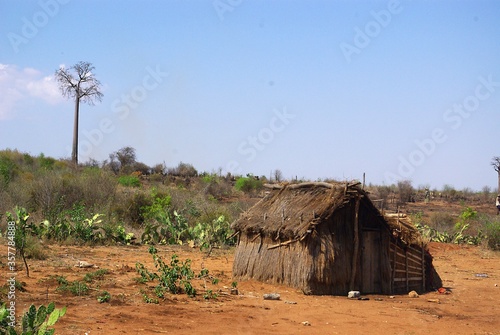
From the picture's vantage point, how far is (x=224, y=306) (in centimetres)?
A: 1082

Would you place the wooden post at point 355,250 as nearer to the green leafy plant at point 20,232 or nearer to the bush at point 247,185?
the green leafy plant at point 20,232

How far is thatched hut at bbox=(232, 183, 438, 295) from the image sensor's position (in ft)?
41.2

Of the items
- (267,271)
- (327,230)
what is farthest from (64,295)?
(327,230)

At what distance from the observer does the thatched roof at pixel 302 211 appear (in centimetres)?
1264

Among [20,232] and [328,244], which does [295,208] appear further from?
[20,232]

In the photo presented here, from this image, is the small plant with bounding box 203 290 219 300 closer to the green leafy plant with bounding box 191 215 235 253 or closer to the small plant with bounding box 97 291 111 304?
the small plant with bounding box 97 291 111 304

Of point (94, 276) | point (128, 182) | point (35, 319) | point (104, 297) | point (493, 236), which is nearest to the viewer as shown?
point (35, 319)

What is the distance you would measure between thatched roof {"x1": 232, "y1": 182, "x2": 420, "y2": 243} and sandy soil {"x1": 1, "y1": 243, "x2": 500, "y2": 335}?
126 centimetres

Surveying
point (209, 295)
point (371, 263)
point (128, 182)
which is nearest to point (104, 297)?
point (209, 295)

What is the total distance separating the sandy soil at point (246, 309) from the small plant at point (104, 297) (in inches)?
4.1

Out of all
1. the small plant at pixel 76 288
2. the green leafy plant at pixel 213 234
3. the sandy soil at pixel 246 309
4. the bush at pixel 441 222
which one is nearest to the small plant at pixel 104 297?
the sandy soil at pixel 246 309

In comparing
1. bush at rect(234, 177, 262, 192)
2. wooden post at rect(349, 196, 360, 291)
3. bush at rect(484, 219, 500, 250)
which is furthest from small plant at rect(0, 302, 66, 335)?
bush at rect(234, 177, 262, 192)

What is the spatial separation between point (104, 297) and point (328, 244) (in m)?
4.75

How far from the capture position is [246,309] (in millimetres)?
10711
